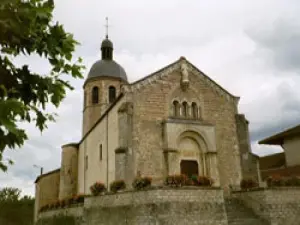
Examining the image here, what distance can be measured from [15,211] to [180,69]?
3487 cm

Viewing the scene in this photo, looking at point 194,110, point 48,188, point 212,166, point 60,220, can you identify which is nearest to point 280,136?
point 212,166

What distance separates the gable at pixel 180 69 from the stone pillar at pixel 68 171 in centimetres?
1569

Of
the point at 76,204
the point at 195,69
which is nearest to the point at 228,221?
the point at 76,204

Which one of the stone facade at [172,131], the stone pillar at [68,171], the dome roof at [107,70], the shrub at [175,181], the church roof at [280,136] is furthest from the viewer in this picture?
the dome roof at [107,70]

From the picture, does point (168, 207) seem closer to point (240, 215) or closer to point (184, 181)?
point (184, 181)

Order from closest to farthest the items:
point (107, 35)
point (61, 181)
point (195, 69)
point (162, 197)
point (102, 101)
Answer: point (162, 197), point (195, 69), point (61, 181), point (102, 101), point (107, 35)

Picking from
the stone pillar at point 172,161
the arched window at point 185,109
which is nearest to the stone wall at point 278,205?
the stone pillar at point 172,161

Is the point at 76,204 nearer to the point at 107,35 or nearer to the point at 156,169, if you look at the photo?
the point at 156,169

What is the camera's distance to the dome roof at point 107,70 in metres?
38.7

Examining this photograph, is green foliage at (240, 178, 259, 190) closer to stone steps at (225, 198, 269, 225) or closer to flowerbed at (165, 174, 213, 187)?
stone steps at (225, 198, 269, 225)

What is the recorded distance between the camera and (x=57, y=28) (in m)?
4.57

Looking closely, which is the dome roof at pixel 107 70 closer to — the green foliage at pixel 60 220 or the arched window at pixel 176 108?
the arched window at pixel 176 108

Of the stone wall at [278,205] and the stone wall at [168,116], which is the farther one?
the stone wall at [168,116]

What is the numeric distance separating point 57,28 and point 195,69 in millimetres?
20326
